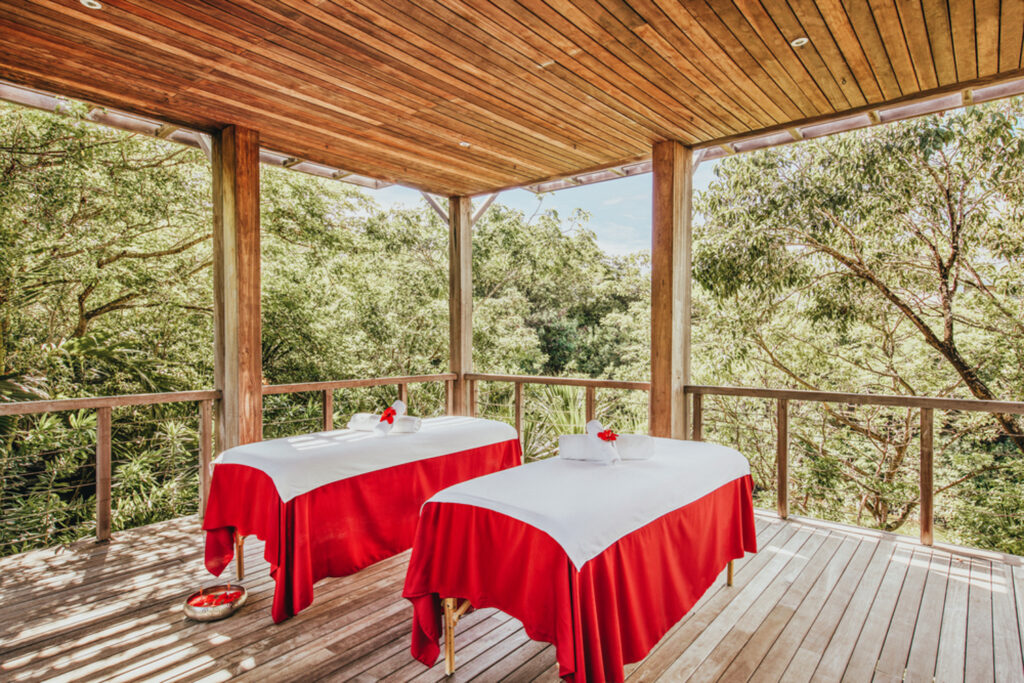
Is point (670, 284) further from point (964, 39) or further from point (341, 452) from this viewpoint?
point (341, 452)

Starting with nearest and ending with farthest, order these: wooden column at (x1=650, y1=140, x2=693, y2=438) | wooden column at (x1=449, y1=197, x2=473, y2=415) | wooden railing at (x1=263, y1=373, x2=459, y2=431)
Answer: wooden column at (x1=650, y1=140, x2=693, y2=438) → wooden railing at (x1=263, y1=373, x2=459, y2=431) → wooden column at (x1=449, y1=197, x2=473, y2=415)

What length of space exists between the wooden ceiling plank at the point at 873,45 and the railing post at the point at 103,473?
427 centimetres

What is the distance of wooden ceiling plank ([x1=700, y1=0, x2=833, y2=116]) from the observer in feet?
7.55

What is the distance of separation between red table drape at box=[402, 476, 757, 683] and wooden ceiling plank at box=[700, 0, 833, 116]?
2.00 meters

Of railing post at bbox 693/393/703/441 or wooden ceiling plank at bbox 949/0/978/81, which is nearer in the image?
wooden ceiling plank at bbox 949/0/978/81

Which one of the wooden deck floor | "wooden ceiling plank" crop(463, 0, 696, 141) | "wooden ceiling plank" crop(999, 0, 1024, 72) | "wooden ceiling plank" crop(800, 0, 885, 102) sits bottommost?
the wooden deck floor

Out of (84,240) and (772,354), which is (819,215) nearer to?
(772,354)

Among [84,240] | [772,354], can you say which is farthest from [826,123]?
[84,240]

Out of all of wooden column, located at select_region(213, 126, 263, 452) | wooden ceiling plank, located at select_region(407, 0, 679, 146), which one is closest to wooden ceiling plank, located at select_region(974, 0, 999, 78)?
wooden ceiling plank, located at select_region(407, 0, 679, 146)

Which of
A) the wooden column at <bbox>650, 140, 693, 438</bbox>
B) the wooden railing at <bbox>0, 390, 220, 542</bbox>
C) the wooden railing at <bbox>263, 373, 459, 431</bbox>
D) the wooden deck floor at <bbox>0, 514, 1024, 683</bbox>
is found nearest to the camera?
the wooden deck floor at <bbox>0, 514, 1024, 683</bbox>

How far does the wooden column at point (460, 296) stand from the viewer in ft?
17.8

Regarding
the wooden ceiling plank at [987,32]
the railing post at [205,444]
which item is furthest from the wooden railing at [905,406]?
the railing post at [205,444]

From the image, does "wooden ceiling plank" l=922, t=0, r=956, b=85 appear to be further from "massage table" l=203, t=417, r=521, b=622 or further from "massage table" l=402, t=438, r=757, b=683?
"massage table" l=203, t=417, r=521, b=622

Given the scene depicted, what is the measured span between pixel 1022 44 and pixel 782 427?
2.33 meters
